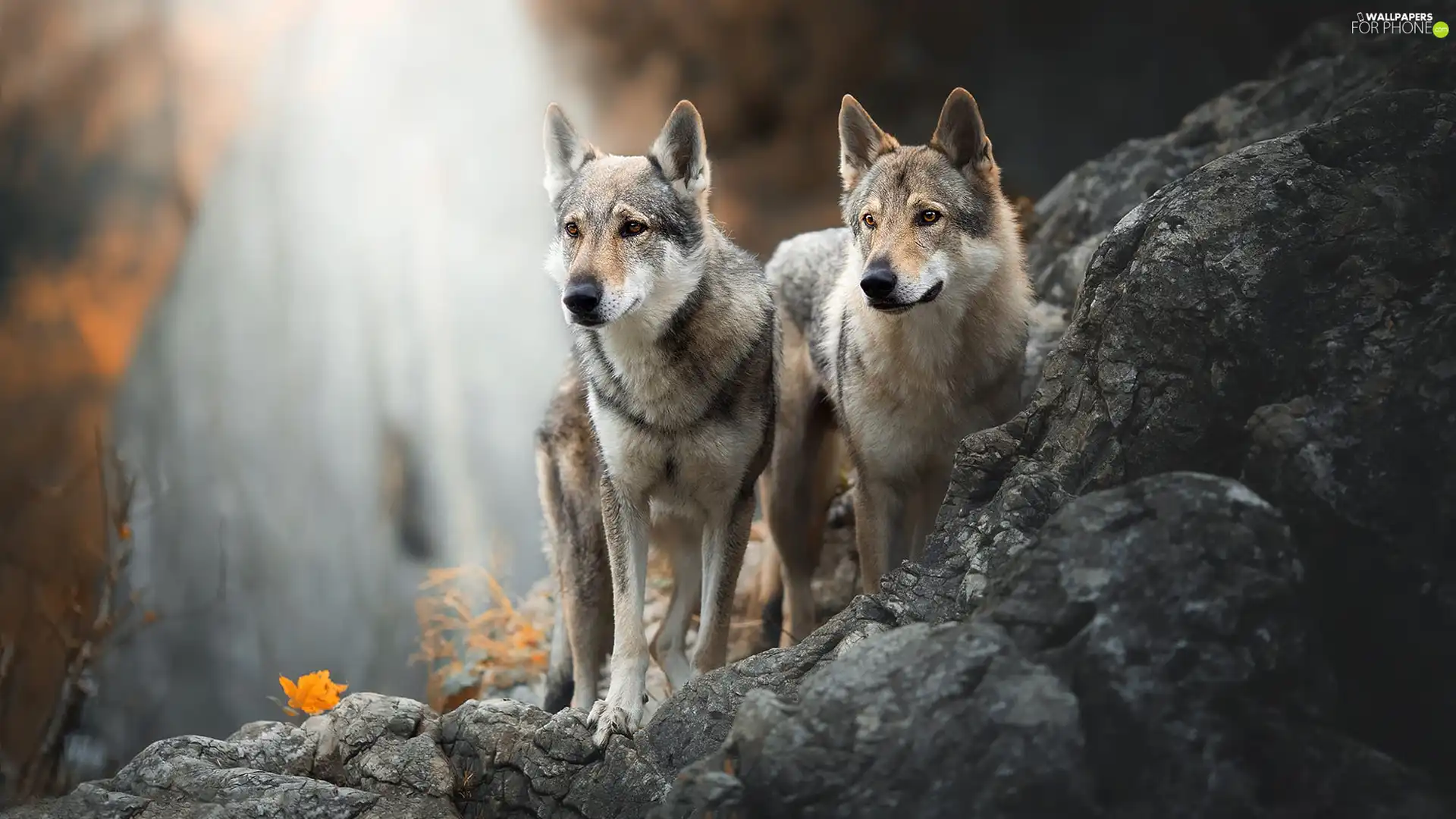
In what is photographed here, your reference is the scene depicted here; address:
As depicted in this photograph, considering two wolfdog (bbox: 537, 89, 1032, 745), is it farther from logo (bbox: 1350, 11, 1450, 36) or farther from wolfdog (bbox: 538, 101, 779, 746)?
logo (bbox: 1350, 11, 1450, 36)

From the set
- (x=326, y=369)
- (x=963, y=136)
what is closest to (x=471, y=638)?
(x=326, y=369)

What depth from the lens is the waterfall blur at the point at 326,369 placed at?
7227mm

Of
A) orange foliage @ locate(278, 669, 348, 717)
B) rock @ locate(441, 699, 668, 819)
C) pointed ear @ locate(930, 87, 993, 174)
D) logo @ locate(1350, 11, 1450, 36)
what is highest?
logo @ locate(1350, 11, 1450, 36)

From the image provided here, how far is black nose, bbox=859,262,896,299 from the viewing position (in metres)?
3.98

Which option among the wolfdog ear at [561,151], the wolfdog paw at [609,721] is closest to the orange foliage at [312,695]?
the wolfdog paw at [609,721]

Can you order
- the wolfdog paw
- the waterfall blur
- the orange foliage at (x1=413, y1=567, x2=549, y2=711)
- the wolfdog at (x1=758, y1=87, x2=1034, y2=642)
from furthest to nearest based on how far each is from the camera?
the waterfall blur < the orange foliage at (x1=413, y1=567, x2=549, y2=711) < the wolfdog at (x1=758, y1=87, x2=1034, y2=642) < the wolfdog paw

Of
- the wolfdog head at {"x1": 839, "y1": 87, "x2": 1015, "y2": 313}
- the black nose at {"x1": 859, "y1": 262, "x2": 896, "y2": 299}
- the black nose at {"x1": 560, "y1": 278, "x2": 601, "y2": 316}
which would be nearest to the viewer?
the black nose at {"x1": 560, "y1": 278, "x2": 601, "y2": 316}

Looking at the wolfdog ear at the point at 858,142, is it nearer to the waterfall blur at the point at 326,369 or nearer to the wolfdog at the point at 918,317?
the wolfdog at the point at 918,317

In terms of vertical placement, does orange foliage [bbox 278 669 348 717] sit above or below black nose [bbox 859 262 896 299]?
below

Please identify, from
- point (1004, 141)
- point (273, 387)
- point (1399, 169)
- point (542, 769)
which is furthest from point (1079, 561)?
point (273, 387)

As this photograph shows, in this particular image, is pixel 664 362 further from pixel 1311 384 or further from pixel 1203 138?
pixel 1203 138

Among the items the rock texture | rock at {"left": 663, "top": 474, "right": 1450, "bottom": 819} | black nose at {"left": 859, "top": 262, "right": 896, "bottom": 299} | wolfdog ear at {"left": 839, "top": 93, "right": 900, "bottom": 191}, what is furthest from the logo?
rock at {"left": 663, "top": 474, "right": 1450, "bottom": 819}

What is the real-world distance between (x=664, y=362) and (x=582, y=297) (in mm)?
555

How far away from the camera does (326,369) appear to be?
735cm
